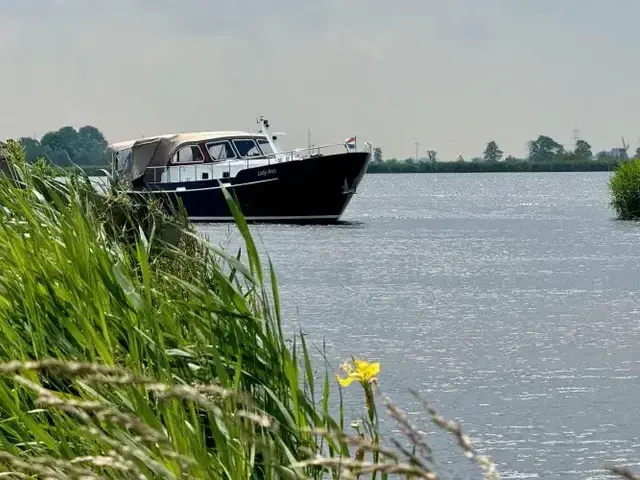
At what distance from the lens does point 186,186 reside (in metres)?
50.0

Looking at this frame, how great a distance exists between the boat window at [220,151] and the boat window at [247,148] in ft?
1.14

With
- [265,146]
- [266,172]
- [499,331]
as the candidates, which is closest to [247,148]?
[265,146]

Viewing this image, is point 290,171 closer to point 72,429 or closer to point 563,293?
point 563,293

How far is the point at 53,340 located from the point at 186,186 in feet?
145

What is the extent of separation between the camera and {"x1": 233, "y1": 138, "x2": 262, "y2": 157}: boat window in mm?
49688

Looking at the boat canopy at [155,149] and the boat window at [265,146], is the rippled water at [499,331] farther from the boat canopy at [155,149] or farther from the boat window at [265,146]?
the boat canopy at [155,149]

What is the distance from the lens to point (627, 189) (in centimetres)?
5259

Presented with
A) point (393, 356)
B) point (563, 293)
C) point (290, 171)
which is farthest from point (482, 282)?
point (290, 171)

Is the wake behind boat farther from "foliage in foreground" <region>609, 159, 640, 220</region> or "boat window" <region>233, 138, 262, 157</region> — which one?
"foliage in foreground" <region>609, 159, 640, 220</region>

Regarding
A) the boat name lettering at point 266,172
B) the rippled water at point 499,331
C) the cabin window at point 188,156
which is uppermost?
the cabin window at point 188,156

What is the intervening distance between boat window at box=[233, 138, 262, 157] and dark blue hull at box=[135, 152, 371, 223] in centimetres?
145

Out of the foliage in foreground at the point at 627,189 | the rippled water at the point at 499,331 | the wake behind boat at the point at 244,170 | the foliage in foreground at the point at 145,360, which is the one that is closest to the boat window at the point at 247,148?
the wake behind boat at the point at 244,170

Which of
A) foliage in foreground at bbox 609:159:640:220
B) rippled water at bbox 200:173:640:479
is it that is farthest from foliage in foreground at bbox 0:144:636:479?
foliage in foreground at bbox 609:159:640:220

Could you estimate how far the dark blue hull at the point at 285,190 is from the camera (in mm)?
48906
